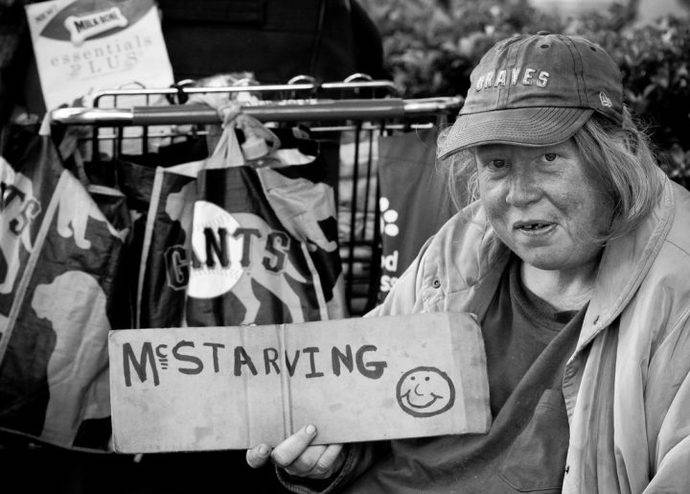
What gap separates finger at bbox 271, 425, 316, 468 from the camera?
2229mm

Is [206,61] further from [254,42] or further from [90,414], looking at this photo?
[90,414]

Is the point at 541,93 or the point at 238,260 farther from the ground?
the point at 541,93

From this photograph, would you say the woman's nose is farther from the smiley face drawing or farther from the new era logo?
the smiley face drawing

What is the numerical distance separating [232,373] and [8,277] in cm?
107

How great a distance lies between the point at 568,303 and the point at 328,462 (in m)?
0.61

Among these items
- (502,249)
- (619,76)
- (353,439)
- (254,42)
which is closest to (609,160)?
(619,76)

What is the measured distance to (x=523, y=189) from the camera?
6.91 ft

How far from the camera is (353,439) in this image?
7.39 feet

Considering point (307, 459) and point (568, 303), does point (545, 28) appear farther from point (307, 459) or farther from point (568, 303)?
point (307, 459)

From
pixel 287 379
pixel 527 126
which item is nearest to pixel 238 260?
pixel 287 379

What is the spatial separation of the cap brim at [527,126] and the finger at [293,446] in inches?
26.8

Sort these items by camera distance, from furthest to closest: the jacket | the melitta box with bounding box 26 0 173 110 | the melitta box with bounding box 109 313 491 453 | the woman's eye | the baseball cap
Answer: the melitta box with bounding box 26 0 173 110 → the melitta box with bounding box 109 313 491 453 → the woman's eye → the baseball cap → the jacket

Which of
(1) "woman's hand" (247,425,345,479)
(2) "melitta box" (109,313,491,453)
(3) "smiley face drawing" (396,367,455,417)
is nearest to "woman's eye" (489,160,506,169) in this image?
(2) "melitta box" (109,313,491,453)

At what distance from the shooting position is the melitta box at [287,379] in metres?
2.25
